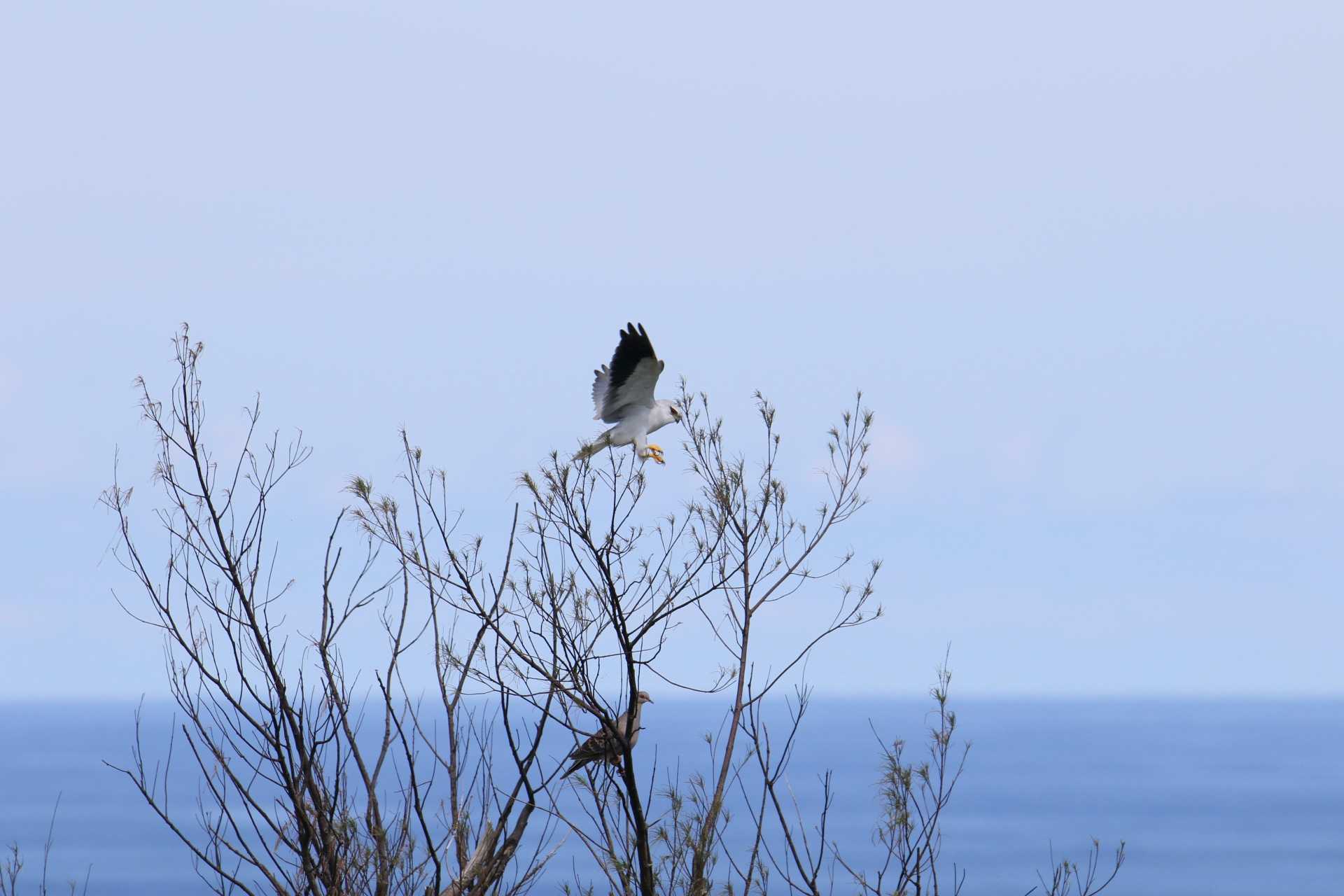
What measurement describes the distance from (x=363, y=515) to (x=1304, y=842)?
287 feet

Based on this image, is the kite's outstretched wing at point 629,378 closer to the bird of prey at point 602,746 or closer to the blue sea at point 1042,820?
the bird of prey at point 602,746

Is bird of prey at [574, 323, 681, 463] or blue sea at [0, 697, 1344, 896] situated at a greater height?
bird of prey at [574, 323, 681, 463]

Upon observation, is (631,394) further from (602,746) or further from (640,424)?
(602,746)

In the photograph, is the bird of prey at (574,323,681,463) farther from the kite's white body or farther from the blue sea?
the blue sea

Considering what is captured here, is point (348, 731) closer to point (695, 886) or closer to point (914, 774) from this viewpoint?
point (695, 886)

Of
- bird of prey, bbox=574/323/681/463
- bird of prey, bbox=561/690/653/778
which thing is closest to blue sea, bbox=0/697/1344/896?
bird of prey, bbox=574/323/681/463

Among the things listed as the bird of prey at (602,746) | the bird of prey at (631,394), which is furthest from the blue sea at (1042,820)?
the bird of prey at (602,746)

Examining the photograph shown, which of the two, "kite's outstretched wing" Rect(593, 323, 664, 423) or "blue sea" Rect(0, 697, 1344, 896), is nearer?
"kite's outstretched wing" Rect(593, 323, 664, 423)

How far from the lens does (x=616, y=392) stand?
25.8ft

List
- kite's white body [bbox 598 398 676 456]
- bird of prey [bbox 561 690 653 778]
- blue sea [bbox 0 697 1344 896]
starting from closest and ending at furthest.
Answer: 1. bird of prey [bbox 561 690 653 778]
2. kite's white body [bbox 598 398 676 456]
3. blue sea [bbox 0 697 1344 896]

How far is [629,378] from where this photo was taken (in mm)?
7844

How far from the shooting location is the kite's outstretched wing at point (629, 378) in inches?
307

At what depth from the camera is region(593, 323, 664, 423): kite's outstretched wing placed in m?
7.81

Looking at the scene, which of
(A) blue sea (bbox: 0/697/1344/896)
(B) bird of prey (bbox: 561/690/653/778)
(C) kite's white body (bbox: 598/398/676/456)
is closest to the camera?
(B) bird of prey (bbox: 561/690/653/778)
